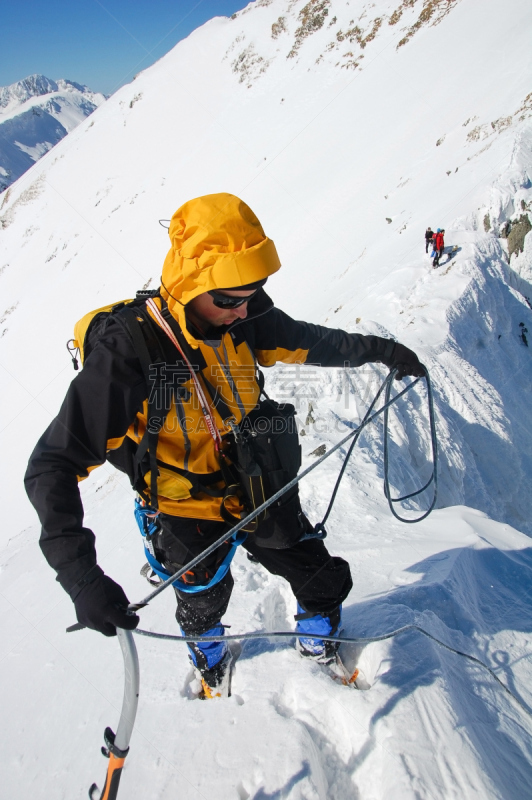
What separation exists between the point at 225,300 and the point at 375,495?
3.01 meters

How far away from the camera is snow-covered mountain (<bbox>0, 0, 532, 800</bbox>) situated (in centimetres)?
182

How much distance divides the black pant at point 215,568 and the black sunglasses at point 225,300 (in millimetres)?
1011

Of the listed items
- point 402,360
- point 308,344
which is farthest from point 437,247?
point 308,344

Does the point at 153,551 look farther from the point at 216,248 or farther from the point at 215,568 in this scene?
the point at 216,248

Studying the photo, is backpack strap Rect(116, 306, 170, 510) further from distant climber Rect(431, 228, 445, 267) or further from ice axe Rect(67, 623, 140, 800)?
distant climber Rect(431, 228, 445, 267)

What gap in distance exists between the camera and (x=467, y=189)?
12836mm

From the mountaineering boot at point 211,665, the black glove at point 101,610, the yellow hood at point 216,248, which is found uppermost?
the yellow hood at point 216,248

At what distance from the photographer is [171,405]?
1.76m

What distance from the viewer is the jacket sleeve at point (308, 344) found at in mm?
2299

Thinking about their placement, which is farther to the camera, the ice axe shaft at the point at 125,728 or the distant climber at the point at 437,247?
the distant climber at the point at 437,247

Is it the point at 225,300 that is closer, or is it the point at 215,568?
the point at 225,300

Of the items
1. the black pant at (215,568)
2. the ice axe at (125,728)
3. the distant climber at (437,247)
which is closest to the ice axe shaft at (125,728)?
the ice axe at (125,728)

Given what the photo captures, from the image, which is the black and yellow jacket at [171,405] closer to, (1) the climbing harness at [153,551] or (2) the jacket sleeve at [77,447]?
(2) the jacket sleeve at [77,447]

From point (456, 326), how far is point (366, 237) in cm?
991
